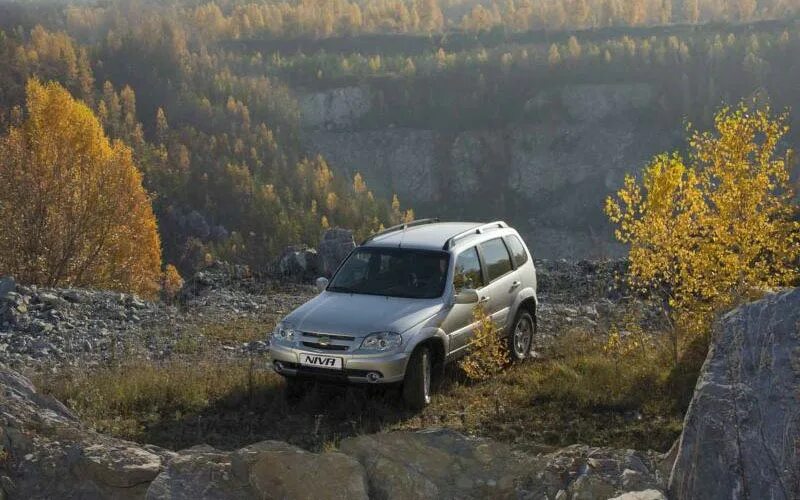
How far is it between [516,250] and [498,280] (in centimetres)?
89

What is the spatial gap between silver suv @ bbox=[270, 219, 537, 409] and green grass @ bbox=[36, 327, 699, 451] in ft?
1.28

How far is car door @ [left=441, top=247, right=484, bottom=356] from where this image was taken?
10070mm

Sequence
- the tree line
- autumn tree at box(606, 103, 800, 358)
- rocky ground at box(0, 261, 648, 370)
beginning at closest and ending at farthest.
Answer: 1. autumn tree at box(606, 103, 800, 358)
2. rocky ground at box(0, 261, 648, 370)
3. the tree line

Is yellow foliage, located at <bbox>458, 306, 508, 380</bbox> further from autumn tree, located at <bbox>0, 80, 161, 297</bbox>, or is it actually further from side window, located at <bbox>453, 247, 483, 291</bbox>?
autumn tree, located at <bbox>0, 80, 161, 297</bbox>

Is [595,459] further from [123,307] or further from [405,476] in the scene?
[123,307]

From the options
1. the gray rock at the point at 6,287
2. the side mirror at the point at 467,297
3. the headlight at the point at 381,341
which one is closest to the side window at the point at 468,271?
the side mirror at the point at 467,297

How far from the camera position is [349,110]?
12850 centimetres

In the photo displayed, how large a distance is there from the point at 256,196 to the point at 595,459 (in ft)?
280

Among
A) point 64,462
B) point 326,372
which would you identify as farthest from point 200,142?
point 64,462

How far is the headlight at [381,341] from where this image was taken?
905 centimetres

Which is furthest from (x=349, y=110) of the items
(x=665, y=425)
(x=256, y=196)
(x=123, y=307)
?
(x=665, y=425)

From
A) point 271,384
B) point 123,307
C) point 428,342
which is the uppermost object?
point 428,342

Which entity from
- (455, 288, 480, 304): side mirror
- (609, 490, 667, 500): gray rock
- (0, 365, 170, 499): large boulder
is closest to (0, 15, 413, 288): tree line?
(455, 288, 480, 304): side mirror

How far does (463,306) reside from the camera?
406 inches
